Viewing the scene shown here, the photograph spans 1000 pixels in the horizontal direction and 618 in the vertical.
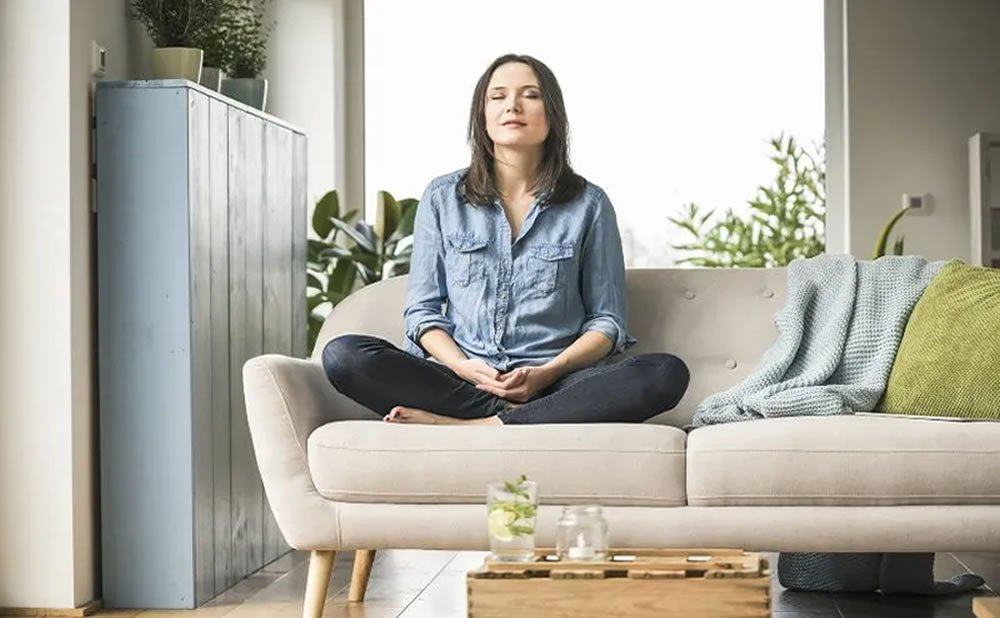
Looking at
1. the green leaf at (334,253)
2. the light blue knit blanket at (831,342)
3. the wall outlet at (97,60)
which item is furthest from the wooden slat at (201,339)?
the green leaf at (334,253)

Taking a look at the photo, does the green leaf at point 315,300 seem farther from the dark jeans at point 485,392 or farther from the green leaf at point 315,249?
the dark jeans at point 485,392

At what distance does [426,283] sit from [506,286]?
0.19 metres

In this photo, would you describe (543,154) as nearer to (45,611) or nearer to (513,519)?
(45,611)

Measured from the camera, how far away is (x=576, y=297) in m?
3.55

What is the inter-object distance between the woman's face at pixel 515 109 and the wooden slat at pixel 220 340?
0.63m

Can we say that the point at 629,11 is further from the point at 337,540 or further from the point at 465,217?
the point at 337,540

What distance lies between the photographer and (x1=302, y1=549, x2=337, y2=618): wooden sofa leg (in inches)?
118

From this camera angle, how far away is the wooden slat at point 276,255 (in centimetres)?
411

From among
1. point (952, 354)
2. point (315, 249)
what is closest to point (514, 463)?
point (952, 354)

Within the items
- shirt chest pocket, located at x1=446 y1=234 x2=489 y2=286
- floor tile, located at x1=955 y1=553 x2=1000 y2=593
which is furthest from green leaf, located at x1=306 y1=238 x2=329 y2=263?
floor tile, located at x1=955 y1=553 x2=1000 y2=593

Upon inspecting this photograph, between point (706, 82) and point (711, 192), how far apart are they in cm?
41

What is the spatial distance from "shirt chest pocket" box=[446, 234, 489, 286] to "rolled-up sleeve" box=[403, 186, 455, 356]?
0.04 metres

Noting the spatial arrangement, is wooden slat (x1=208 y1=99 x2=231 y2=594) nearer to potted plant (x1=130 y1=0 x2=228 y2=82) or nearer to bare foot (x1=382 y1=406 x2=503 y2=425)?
potted plant (x1=130 y1=0 x2=228 y2=82)

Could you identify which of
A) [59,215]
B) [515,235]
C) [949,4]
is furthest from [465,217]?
[949,4]
